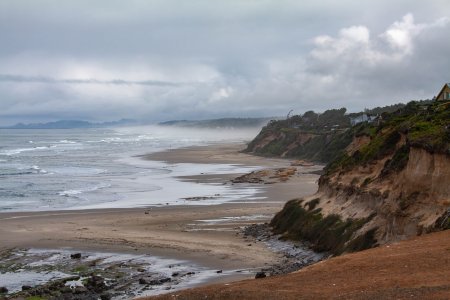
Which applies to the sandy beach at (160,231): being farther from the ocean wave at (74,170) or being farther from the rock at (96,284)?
the ocean wave at (74,170)

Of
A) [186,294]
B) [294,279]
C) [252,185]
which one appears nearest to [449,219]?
[294,279]

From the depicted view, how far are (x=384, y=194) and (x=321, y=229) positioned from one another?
371cm

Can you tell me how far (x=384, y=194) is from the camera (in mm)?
24219

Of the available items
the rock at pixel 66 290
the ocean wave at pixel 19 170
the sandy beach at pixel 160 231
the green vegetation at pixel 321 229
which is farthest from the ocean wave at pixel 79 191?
the rock at pixel 66 290

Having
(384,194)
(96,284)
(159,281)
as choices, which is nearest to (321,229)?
(384,194)

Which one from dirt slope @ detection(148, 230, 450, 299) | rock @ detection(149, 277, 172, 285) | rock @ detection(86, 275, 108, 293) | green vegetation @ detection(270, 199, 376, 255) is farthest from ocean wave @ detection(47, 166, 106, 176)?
dirt slope @ detection(148, 230, 450, 299)

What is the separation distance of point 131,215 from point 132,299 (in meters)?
19.5

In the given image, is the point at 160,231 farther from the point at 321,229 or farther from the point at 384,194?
the point at 384,194

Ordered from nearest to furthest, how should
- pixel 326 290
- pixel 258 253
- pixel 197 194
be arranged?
pixel 326 290, pixel 258 253, pixel 197 194

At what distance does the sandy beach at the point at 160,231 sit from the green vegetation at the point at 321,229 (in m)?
2.20

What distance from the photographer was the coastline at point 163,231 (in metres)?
25.4

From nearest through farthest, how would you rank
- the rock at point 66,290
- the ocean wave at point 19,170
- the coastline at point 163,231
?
the rock at point 66,290 → the coastline at point 163,231 → the ocean wave at point 19,170

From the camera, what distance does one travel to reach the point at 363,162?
28.4 m

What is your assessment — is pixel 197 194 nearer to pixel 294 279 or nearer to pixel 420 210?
pixel 420 210
